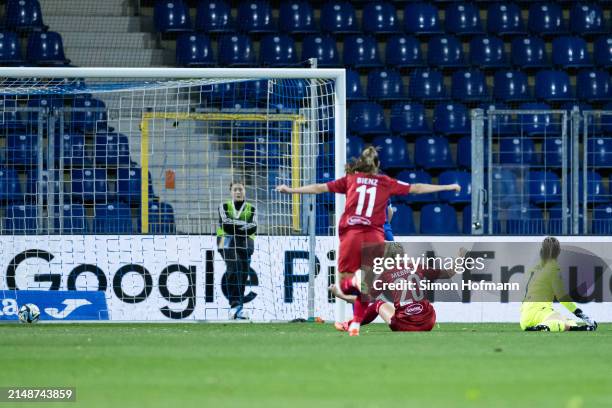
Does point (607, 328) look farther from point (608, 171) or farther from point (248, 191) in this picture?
point (248, 191)

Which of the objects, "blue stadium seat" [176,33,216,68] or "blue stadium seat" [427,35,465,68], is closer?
"blue stadium seat" [176,33,216,68]

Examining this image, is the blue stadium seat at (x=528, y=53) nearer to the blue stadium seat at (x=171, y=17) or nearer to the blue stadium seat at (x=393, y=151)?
the blue stadium seat at (x=393, y=151)

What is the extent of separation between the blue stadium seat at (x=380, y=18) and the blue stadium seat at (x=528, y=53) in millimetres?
2147

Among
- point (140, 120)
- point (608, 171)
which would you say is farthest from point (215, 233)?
point (608, 171)

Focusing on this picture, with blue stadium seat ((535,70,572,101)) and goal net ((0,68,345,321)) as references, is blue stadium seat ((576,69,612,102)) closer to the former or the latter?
blue stadium seat ((535,70,572,101))

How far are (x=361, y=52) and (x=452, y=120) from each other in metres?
2.25

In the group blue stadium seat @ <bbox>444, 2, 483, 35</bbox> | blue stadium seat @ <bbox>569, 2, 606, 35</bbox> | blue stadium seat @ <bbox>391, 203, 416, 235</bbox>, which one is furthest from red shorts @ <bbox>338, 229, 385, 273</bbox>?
blue stadium seat @ <bbox>569, 2, 606, 35</bbox>

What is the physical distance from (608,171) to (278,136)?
495 centimetres

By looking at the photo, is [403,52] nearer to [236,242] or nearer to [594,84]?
[594,84]

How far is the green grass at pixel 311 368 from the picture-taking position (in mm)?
6504

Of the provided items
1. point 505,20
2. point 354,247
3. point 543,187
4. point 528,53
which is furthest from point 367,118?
point 354,247

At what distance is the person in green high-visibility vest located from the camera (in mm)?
15117

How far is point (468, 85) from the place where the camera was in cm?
2077

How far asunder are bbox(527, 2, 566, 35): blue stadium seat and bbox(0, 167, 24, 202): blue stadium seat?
10.6 meters
